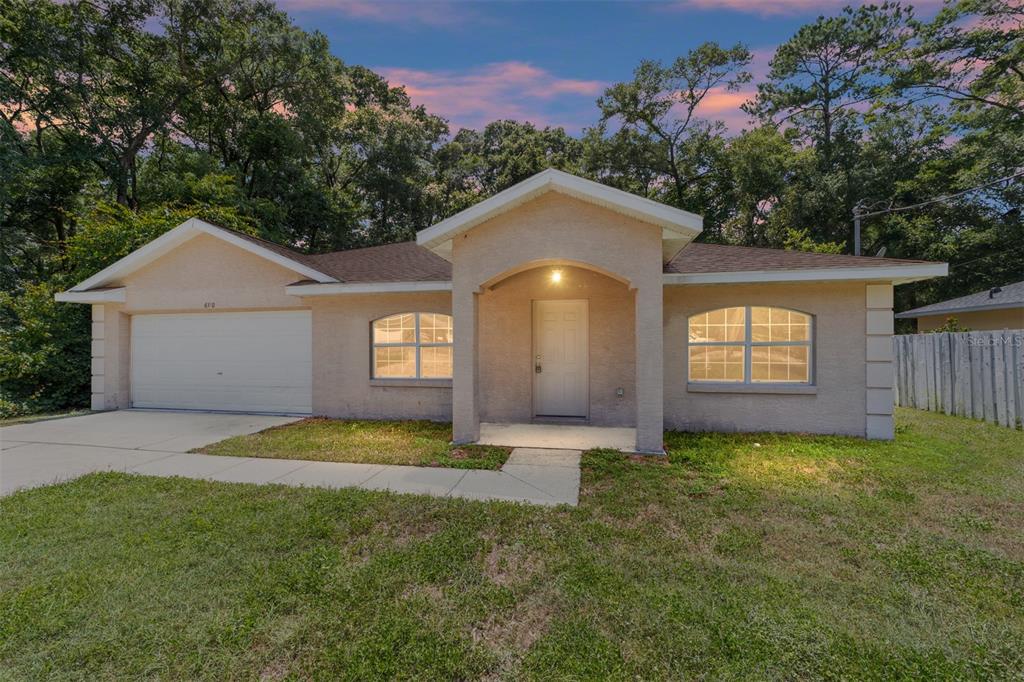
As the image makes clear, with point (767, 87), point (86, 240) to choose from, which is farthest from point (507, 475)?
point (767, 87)

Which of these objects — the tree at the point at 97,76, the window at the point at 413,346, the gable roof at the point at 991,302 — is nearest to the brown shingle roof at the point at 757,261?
the window at the point at 413,346

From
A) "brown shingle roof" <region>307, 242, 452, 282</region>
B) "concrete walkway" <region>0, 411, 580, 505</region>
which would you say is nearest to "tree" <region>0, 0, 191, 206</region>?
"brown shingle roof" <region>307, 242, 452, 282</region>

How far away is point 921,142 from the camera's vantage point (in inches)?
818

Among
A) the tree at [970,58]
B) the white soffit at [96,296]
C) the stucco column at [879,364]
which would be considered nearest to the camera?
the stucco column at [879,364]

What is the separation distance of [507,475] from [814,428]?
5.28m

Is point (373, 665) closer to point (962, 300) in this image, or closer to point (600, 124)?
point (962, 300)

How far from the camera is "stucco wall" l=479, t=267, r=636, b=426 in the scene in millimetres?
7645

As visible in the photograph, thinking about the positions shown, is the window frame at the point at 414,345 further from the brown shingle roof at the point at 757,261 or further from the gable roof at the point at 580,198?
the brown shingle roof at the point at 757,261

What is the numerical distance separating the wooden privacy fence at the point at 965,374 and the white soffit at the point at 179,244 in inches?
474

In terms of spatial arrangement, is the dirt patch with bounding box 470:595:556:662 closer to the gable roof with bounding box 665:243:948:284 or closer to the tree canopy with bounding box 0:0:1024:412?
the gable roof with bounding box 665:243:948:284

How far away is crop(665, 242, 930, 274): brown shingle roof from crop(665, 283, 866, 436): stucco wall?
32cm

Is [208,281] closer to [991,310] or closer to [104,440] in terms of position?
[104,440]

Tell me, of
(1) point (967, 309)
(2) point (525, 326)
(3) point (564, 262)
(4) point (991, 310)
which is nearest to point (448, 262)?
(2) point (525, 326)

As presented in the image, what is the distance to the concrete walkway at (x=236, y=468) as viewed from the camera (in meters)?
4.68
